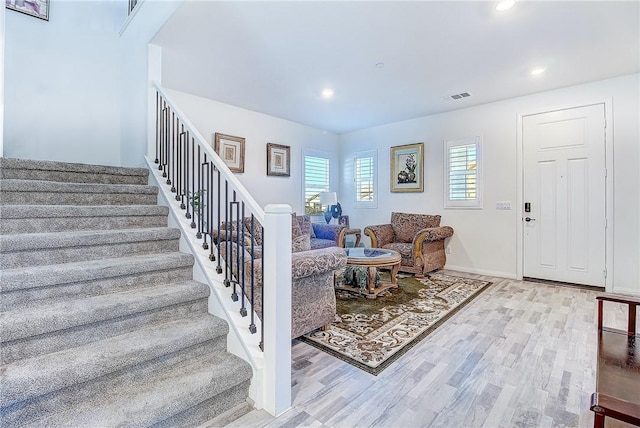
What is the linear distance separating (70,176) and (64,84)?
1716mm

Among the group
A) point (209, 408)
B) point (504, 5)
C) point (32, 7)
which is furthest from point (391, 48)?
point (32, 7)

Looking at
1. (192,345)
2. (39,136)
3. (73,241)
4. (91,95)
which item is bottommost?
(192,345)

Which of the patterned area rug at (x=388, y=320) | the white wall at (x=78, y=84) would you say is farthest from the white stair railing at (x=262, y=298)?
the white wall at (x=78, y=84)

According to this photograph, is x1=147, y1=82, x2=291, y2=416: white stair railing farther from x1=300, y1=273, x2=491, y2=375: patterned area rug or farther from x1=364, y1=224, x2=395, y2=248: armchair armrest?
x1=364, y1=224, x2=395, y2=248: armchair armrest

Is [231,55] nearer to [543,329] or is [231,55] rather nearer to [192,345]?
[192,345]

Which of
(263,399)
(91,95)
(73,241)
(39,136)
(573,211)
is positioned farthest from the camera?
(573,211)

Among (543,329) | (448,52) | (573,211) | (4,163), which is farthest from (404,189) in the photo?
(4,163)

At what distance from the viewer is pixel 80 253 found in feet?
6.41

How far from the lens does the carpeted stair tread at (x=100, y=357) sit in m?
1.24

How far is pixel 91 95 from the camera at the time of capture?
379 cm

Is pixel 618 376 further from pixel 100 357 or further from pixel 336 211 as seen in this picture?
pixel 336 211

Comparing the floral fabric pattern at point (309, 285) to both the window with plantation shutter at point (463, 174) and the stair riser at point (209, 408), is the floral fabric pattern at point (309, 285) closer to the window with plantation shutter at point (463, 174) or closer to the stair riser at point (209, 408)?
the stair riser at point (209, 408)

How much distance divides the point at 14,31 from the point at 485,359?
214 inches

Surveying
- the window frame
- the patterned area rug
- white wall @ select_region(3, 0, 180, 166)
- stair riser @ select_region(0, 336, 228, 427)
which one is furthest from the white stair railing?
the window frame
